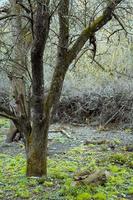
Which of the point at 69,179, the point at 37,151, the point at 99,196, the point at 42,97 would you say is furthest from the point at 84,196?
the point at 42,97

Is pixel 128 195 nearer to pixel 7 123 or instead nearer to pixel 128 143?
pixel 128 143

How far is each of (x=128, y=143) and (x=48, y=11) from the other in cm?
920

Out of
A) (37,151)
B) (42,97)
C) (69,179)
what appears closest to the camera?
(42,97)

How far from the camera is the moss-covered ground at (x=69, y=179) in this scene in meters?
7.68

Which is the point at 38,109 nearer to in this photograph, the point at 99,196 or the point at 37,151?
the point at 37,151

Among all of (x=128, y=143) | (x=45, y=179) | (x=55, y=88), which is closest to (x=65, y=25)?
(x=55, y=88)

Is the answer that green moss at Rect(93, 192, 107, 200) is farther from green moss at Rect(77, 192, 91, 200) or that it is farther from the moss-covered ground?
green moss at Rect(77, 192, 91, 200)

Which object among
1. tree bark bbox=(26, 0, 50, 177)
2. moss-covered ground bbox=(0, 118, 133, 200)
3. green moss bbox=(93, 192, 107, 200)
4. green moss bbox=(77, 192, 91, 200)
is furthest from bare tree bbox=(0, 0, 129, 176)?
green moss bbox=(93, 192, 107, 200)

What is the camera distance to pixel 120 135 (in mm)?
17578

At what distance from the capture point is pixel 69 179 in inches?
351

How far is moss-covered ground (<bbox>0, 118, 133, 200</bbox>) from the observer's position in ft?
25.2

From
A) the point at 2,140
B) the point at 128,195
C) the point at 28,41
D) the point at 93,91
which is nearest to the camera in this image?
the point at 128,195

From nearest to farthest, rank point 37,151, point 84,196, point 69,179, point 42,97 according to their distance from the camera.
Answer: point 84,196, point 42,97, point 37,151, point 69,179

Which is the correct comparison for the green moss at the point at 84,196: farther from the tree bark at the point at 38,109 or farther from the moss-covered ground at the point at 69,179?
the tree bark at the point at 38,109
